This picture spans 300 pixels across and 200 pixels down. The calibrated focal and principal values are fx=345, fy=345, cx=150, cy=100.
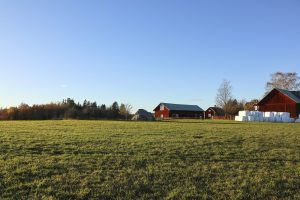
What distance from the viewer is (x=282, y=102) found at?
56.3 metres

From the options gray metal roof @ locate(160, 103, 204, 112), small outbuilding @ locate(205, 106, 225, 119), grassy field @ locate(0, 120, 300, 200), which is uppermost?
gray metal roof @ locate(160, 103, 204, 112)

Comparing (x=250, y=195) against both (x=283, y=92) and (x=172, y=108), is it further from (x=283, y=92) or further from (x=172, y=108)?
(x=172, y=108)

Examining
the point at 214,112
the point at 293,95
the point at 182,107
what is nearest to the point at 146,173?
the point at 293,95

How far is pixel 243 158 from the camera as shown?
10516mm

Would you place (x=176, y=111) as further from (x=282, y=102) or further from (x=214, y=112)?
(x=282, y=102)

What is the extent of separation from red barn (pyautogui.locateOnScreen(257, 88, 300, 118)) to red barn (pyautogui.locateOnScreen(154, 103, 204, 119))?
35346 millimetres

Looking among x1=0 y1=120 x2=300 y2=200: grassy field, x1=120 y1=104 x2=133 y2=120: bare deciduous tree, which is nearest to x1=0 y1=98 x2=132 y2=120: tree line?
x1=120 y1=104 x2=133 y2=120: bare deciduous tree

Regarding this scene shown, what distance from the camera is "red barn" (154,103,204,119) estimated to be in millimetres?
92812

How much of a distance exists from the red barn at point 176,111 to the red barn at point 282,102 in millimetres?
35346

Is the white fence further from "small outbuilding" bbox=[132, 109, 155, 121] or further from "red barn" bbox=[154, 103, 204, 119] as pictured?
"red barn" bbox=[154, 103, 204, 119]

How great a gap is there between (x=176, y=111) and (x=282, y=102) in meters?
40.5

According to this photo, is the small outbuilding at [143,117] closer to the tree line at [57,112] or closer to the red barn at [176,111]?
the tree line at [57,112]

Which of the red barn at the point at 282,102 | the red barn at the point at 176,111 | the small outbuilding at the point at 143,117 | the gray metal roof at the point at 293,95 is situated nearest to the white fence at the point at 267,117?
the red barn at the point at 282,102

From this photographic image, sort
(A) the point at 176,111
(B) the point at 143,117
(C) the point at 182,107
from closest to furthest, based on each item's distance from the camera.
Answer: (B) the point at 143,117, (A) the point at 176,111, (C) the point at 182,107
